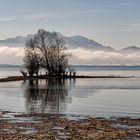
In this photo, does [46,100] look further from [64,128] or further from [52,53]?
[52,53]

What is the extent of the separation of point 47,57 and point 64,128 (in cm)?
13182

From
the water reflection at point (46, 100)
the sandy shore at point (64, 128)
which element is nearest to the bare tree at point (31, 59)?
the water reflection at point (46, 100)

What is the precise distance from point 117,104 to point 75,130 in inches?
942

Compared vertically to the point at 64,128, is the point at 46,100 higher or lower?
lower

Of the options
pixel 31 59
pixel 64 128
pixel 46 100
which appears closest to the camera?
pixel 64 128

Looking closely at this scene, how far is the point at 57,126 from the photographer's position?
110ft

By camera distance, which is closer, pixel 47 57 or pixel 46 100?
pixel 46 100

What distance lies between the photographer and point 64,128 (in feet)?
105

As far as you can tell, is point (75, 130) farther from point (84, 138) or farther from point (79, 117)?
point (79, 117)

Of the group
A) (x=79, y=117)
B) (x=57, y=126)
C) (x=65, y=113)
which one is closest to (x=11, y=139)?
(x=57, y=126)

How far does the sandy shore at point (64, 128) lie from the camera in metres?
28.5

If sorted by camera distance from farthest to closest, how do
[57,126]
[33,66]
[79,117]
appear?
[33,66]
[79,117]
[57,126]

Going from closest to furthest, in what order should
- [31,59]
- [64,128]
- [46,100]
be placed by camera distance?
[64,128]
[46,100]
[31,59]

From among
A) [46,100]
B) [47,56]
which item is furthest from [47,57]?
[46,100]
